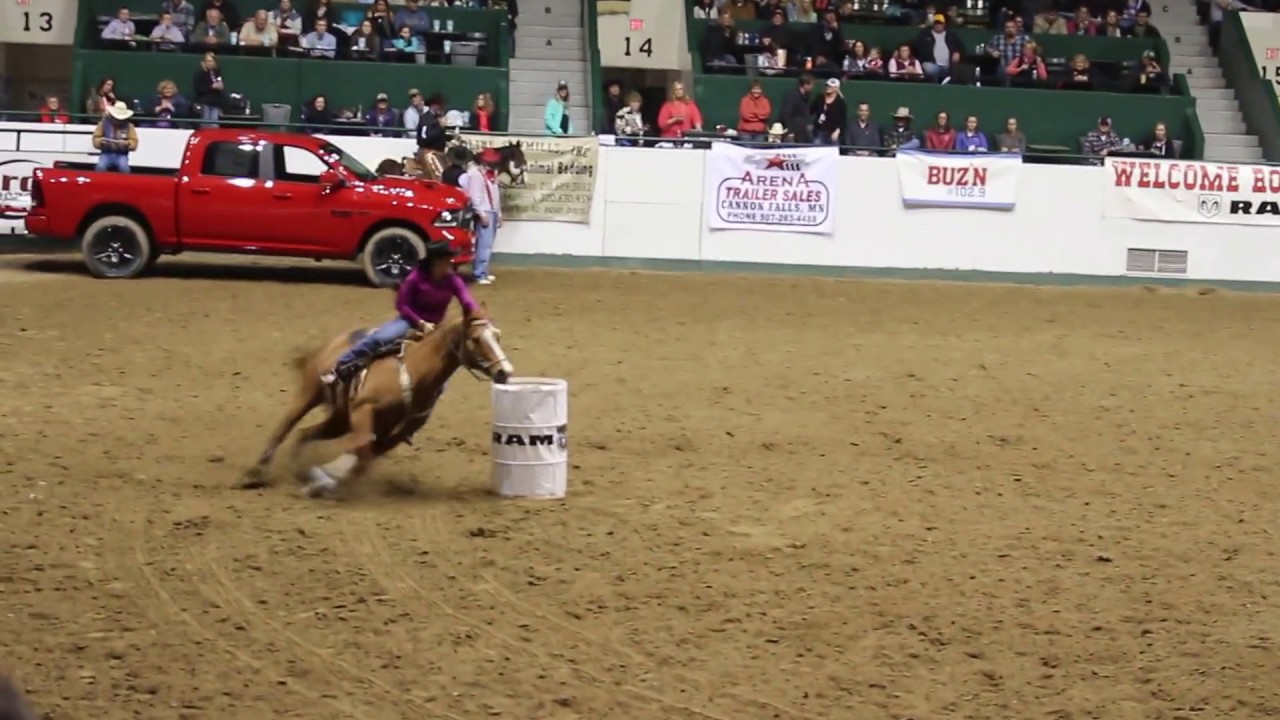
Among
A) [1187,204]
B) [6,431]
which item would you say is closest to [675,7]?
[1187,204]

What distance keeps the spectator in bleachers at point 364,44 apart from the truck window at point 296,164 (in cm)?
578

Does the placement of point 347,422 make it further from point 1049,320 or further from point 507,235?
point 507,235

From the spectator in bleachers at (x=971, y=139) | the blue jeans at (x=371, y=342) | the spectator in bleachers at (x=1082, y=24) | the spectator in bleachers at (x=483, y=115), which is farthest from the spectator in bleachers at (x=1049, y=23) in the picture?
the blue jeans at (x=371, y=342)

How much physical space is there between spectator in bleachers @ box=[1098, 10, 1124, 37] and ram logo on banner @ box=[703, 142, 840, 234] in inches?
360

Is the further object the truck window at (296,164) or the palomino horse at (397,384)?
the truck window at (296,164)

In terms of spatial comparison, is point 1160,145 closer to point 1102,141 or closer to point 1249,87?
point 1102,141

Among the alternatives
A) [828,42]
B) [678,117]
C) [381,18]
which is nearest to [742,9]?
[828,42]

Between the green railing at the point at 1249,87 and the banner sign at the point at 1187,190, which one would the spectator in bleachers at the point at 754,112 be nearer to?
the banner sign at the point at 1187,190

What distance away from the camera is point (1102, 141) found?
2648 centimetres

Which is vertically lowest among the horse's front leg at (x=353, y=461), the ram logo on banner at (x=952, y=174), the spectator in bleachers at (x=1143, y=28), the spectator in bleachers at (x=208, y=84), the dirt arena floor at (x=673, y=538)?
the dirt arena floor at (x=673, y=538)

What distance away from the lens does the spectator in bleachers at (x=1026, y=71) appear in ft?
90.8

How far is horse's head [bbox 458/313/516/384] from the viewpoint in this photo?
9.89 metres

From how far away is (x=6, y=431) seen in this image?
1189 centimetres

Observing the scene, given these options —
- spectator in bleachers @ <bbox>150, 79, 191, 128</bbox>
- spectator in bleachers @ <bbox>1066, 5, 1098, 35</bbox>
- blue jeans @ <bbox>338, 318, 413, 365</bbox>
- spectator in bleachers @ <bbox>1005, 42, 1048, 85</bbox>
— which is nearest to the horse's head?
blue jeans @ <bbox>338, 318, 413, 365</bbox>
